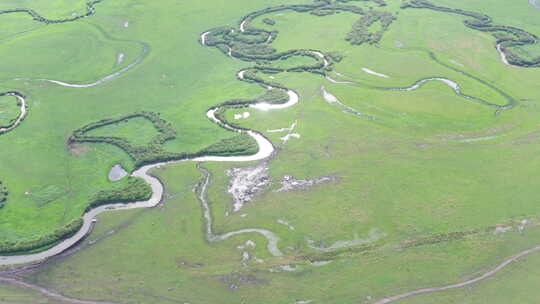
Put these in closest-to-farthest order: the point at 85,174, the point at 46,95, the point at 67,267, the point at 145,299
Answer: the point at 145,299 < the point at 67,267 < the point at 85,174 < the point at 46,95

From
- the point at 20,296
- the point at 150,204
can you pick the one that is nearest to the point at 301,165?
the point at 150,204

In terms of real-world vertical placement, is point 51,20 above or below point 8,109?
above

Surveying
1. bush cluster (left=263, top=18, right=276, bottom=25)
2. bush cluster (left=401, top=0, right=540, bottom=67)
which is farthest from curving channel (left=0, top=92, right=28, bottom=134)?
bush cluster (left=401, top=0, right=540, bottom=67)

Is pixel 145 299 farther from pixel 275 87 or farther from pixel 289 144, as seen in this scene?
pixel 275 87

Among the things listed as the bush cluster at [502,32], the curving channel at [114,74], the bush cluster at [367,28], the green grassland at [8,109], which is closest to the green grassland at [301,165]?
the curving channel at [114,74]

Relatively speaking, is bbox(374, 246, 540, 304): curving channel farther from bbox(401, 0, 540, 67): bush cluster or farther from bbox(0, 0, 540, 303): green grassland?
bbox(401, 0, 540, 67): bush cluster

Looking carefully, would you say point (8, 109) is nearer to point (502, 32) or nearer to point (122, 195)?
point (122, 195)

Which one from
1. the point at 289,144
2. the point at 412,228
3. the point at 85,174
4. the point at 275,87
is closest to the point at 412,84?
the point at 275,87

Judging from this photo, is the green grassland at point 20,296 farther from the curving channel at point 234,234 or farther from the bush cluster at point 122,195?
the curving channel at point 234,234
